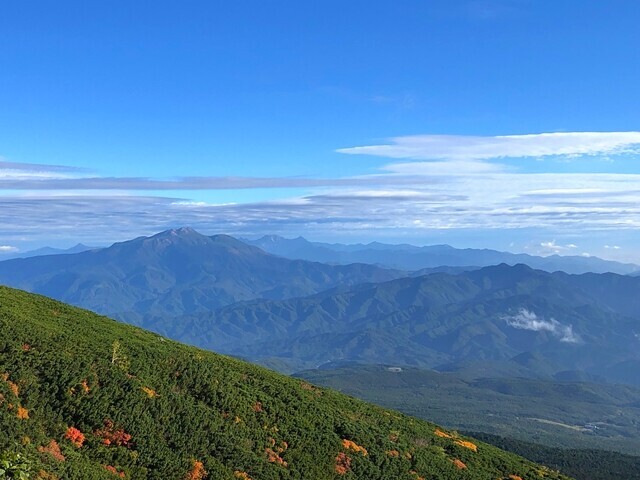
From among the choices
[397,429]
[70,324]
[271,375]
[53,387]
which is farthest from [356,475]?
[70,324]

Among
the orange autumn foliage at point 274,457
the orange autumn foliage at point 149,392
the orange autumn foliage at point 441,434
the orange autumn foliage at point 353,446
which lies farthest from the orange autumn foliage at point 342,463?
the orange autumn foliage at point 441,434

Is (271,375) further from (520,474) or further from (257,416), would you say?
(520,474)

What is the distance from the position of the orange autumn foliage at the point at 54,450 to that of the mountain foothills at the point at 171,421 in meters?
0.14

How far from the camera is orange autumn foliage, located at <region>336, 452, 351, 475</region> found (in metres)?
69.9

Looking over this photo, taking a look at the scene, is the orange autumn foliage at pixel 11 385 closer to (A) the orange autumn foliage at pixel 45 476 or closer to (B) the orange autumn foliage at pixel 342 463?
(A) the orange autumn foliage at pixel 45 476

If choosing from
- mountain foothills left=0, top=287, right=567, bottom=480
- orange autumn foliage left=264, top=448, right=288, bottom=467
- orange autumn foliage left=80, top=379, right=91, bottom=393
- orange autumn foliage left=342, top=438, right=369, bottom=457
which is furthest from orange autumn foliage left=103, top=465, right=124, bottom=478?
orange autumn foliage left=342, top=438, right=369, bottom=457

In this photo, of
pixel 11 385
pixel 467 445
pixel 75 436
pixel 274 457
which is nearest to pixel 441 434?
pixel 467 445

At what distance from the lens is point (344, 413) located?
8762cm

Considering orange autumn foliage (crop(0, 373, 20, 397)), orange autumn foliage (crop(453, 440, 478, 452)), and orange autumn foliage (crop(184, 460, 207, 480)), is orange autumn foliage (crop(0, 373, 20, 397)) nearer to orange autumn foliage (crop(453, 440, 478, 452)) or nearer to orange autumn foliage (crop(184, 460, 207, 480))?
orange autumn foliage (crop(184, 460, 207, 480))

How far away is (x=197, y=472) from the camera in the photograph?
2315 inches

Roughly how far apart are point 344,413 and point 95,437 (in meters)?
40.3

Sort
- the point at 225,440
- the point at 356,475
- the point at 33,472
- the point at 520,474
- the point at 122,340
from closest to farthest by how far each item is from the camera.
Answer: the point at 33,472 → the point at 225,440 → the point at 356,475 → the point at 122,340 → the point at 520,474

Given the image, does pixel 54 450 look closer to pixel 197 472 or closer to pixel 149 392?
pixel 197 472

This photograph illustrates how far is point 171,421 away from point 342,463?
2107 centimetres
